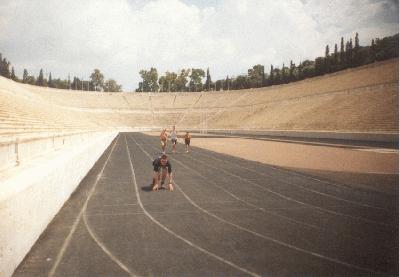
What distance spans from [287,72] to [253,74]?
82.9 ft

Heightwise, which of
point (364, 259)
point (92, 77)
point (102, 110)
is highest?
point (92, 77)

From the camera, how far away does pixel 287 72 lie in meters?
116

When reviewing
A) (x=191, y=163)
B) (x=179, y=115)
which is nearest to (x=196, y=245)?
(x=191, y=163)

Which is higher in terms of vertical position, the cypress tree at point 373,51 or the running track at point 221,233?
the cypress tree at point 373,51

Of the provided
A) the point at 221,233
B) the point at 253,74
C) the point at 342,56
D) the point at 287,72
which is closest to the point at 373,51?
the point at 342,56

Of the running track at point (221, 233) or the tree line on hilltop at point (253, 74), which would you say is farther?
the tree line on hilltop at point (253, 74)

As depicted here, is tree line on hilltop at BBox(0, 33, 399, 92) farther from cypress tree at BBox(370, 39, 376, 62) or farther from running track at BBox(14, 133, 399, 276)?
running track at BBox(14, 133, 399, 276)

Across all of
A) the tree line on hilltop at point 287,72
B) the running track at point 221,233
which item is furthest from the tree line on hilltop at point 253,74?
the running track at point 221,233

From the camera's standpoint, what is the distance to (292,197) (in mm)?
11148

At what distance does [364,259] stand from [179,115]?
10303 cm

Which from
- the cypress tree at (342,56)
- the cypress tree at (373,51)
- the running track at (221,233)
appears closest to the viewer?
the running track at (221,233)

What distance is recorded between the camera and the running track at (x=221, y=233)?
584cm

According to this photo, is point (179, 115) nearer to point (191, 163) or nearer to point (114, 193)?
point (191, 163)

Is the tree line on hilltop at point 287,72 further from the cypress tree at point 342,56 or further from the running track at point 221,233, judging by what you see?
the running track at point 221,233
